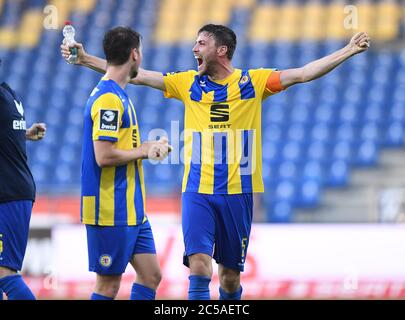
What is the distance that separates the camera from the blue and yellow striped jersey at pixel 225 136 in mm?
6516

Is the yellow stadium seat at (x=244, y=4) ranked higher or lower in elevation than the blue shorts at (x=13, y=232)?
higher

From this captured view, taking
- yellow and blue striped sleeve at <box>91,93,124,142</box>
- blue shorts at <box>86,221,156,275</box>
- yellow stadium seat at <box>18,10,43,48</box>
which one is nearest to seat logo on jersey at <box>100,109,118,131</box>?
yellow and blue striped sleeve at <box>91,93,124,142</box>

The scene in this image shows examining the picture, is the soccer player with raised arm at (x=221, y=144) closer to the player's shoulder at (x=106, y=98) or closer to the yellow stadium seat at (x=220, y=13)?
the player's shoulder at (x=106, y=98)

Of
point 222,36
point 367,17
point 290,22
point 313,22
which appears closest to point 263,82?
point 222,36

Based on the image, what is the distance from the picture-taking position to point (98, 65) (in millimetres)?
6457

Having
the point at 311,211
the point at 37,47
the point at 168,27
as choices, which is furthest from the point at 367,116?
the point at 37,47

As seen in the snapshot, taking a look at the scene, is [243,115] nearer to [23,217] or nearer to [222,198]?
[222,198]

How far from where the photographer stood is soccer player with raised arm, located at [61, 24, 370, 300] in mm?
6477

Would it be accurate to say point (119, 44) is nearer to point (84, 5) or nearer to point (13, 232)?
point (13, 232)

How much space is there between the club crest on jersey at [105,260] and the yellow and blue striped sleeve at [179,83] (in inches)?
58.6

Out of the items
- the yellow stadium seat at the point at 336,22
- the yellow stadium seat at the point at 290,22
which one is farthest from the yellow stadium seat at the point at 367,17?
the yellow stadium seat at the point at 290,22

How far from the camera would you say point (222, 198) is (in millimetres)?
6508

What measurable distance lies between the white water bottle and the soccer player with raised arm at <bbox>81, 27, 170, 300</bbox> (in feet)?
1.22

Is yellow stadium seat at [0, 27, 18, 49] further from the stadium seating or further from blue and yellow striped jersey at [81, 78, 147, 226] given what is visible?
blue and yellow striped jersey at [81, 78, 147, 226]
